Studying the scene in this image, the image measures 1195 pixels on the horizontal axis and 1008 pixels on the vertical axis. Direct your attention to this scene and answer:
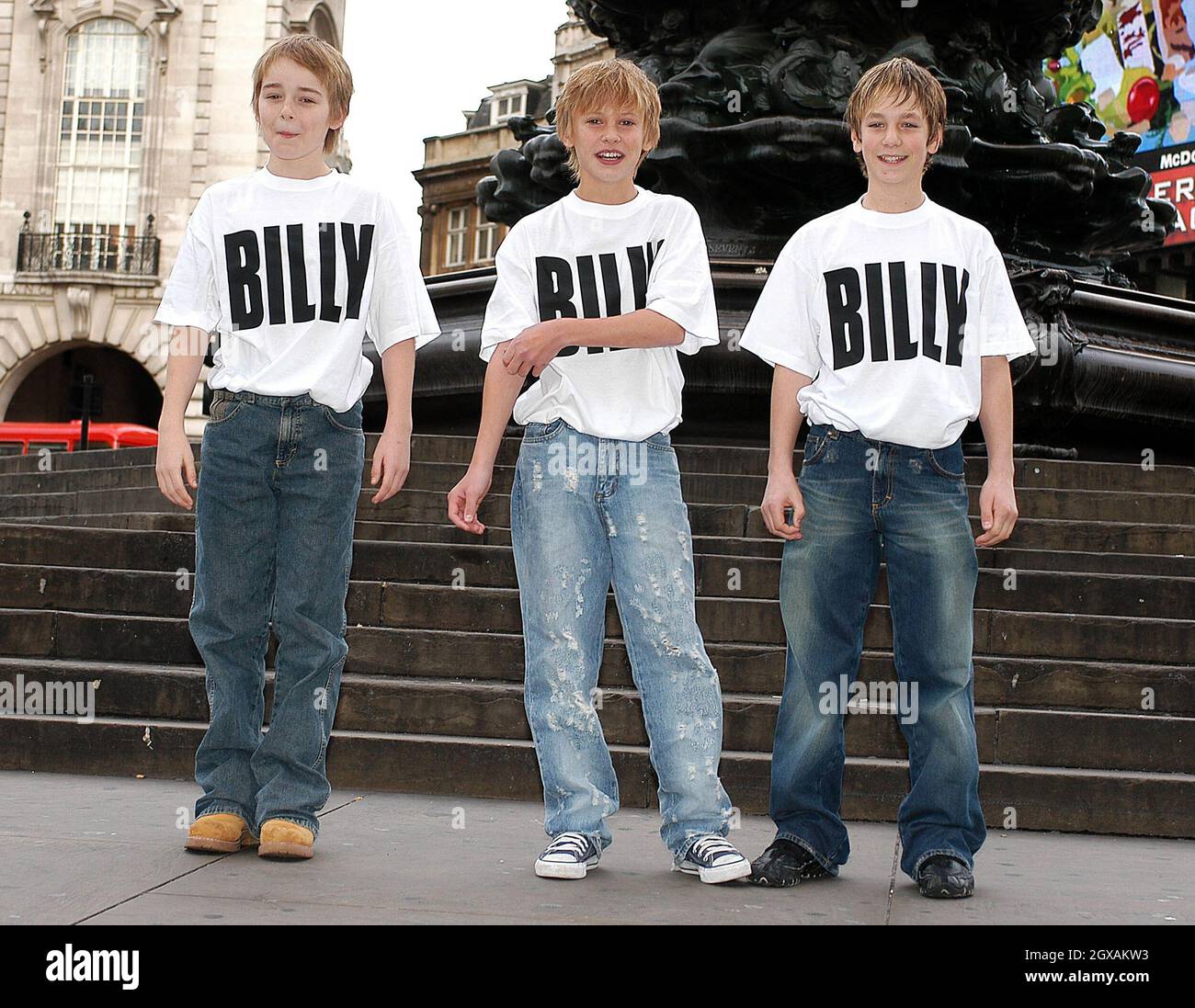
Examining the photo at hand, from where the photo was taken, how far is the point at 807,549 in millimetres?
3520

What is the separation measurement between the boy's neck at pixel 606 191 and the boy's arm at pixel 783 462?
51cm

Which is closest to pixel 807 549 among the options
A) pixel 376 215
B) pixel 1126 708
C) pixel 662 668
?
pixel 662 668

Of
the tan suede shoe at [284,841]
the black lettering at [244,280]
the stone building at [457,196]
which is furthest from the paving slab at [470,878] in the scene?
the stone building at [457,196]

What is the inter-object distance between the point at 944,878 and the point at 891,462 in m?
0.87

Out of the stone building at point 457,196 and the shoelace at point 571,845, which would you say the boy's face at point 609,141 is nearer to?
the shoelace at point 571,845

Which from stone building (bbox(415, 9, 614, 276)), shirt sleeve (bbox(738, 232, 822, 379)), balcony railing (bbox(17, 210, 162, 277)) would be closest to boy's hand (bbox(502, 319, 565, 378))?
shirt sleeve (bbox(738, 232, 822, 379))

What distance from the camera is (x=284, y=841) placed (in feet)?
11.4

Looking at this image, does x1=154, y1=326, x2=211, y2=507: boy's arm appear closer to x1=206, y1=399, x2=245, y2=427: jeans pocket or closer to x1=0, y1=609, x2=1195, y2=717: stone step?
x1=206, y1=399, x2=245, y2=427: jeans pocket

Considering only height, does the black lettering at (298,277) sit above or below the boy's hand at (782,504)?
above

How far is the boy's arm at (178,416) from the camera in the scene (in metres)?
3.60

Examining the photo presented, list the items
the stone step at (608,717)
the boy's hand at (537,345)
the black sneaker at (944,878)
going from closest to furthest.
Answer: the black sneaker at (944,878) < the boy's hand at (537,345) < the stone step at (608,717)

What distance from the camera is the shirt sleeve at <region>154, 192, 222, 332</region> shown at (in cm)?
366
